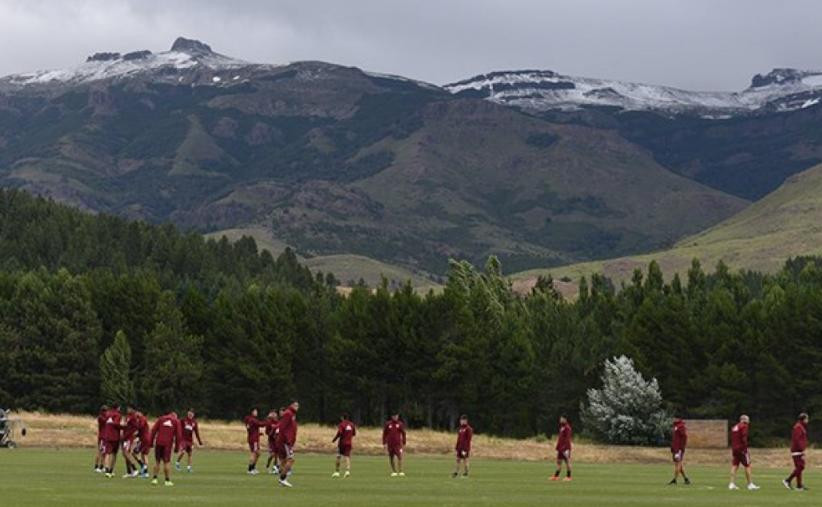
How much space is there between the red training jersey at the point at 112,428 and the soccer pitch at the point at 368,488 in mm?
1757

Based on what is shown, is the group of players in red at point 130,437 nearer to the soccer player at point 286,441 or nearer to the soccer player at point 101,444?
the soccer player at point 101,444

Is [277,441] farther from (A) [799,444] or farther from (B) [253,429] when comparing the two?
(A) [799,444]

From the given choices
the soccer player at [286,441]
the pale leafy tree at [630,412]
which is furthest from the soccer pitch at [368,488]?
the pale leafy tree at [630,412]

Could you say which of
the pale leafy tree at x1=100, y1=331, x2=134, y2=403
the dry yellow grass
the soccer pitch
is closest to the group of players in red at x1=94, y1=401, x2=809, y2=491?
the soccer pitch

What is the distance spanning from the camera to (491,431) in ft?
415

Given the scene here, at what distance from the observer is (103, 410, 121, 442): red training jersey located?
182 feet

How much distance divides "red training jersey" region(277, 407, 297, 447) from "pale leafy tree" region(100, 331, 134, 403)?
2829 inches

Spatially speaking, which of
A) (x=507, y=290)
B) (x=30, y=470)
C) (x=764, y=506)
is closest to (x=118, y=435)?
(x=30, y=470)

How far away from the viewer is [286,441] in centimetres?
5319

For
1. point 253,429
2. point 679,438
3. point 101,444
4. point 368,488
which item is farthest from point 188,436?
point 679,438

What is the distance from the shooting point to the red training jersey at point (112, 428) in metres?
55.4

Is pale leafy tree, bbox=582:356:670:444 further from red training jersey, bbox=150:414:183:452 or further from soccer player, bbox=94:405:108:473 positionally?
red training jersey, bbox=150:414:183:452

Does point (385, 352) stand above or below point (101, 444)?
above

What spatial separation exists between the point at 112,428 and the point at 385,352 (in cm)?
7080
